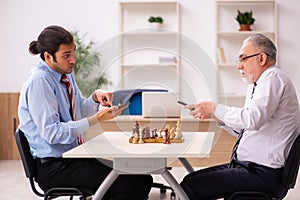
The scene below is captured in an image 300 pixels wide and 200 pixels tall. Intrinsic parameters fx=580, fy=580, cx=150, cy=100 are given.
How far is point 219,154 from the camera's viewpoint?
19.2 ft

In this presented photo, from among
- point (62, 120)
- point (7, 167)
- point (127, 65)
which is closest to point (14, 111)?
point (7, 167)

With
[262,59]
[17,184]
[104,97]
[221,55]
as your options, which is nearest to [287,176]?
[262,59]

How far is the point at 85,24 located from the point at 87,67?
1.86ft

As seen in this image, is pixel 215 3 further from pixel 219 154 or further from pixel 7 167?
pixel 7 167

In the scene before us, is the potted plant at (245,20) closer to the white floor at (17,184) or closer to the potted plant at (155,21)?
the potted plant at (155,21)

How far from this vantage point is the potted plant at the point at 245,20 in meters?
6.57

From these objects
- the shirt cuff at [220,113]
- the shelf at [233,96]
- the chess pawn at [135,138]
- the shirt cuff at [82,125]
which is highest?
the shirt cuff at [220,113]

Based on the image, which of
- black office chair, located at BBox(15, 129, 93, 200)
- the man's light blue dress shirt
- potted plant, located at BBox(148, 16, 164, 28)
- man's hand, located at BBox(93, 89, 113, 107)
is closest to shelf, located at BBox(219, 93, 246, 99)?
potted plant, located at BBox(148, 16, 164, 28)

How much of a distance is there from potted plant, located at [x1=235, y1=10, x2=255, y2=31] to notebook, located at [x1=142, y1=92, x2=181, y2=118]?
3305 millimetres

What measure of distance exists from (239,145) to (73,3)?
4337mm

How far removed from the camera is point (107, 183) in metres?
2.83

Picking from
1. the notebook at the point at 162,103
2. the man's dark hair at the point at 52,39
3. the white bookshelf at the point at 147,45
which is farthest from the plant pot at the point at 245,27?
the man's dark hair at the point at 52,39

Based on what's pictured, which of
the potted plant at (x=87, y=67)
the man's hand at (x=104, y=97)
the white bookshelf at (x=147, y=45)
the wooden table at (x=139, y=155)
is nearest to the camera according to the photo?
the wooden table at (x=139, y=155)

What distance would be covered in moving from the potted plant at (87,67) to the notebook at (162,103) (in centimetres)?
306
